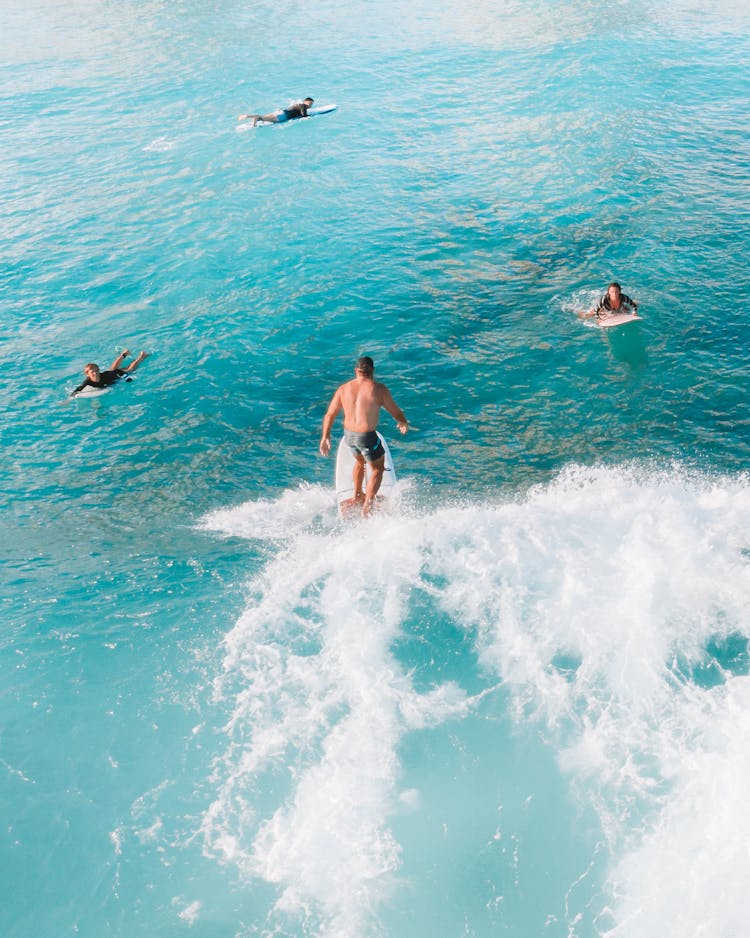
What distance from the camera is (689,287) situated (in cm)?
2119

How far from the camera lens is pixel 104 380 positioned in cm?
1897

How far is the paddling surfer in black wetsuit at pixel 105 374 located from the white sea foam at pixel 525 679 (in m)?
5.82

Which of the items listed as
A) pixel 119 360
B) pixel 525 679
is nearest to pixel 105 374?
pixel 119 360

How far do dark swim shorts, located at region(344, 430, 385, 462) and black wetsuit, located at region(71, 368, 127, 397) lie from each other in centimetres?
774

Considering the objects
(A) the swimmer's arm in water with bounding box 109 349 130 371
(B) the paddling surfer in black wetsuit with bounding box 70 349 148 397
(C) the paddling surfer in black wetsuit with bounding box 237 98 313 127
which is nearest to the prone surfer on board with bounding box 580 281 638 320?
(B) the paddling surfer in black wetsuit with bounding box 70 349 148 397

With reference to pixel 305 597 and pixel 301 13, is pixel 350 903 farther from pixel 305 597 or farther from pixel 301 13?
pixel 301 13

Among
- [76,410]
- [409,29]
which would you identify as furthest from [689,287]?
[409,29]

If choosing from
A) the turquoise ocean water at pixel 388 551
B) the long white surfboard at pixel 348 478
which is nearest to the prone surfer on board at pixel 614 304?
the turquoise ocean water at pixel 388 551

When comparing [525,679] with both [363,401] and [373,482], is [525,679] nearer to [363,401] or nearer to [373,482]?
[373,482]

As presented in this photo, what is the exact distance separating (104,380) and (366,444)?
821 cm

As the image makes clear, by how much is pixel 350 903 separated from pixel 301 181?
26.1 m

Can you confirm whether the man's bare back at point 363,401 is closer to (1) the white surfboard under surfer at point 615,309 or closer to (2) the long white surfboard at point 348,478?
(2) the long white surfboard at point 348,478

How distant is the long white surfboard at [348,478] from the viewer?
48.9 feet

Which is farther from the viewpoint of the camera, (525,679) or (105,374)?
(105,374)
